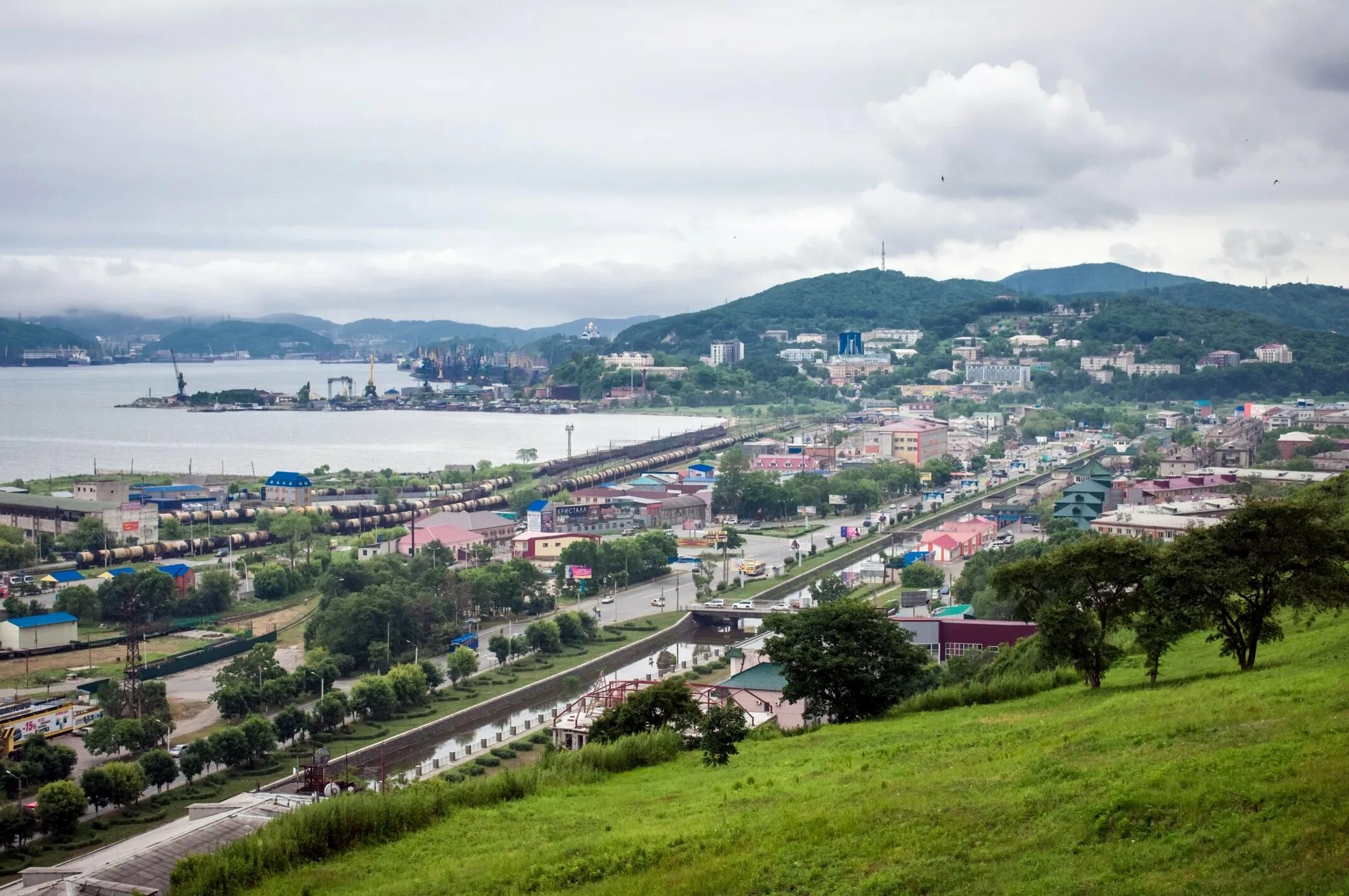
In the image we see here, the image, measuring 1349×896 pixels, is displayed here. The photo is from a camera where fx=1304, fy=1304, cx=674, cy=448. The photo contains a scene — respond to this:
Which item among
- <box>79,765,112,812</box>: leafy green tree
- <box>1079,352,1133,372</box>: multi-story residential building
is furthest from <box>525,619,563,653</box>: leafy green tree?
<box>1079,352,1133,372</box>: multi-story residential building

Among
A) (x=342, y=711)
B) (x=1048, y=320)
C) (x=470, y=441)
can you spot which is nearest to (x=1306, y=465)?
(x=342, y=711)

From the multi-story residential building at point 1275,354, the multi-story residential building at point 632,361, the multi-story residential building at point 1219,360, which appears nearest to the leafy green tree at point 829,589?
Answer: the multi-story residential building at point 1219,360

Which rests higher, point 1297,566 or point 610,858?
point 1297,566

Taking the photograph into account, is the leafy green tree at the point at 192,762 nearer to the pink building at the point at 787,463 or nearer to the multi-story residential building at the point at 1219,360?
the pink building at the point at 787,463

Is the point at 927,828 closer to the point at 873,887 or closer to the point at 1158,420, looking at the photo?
the point at 873,887

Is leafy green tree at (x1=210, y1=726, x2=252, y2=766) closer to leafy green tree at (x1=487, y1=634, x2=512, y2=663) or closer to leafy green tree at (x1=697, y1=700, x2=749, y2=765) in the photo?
leafy green tree at (x1=487, y1=634, x2=512, y2=663)

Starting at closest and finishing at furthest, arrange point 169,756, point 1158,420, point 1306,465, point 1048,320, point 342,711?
1. point 169,756
2. point 342,711
3. point 1306,465
4. point 1158,420
5. point 1048,320
